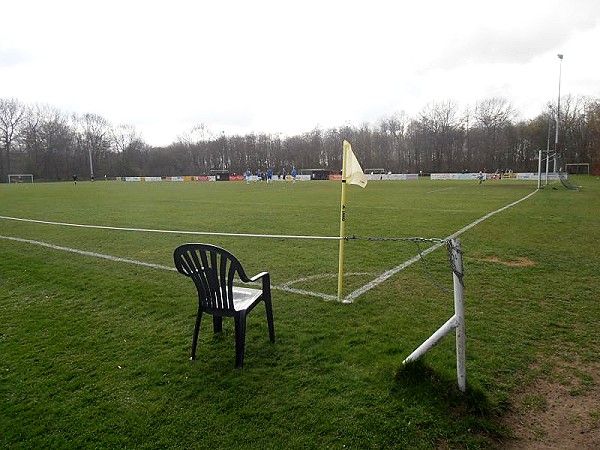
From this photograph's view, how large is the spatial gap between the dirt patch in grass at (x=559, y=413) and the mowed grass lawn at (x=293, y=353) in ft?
0.19

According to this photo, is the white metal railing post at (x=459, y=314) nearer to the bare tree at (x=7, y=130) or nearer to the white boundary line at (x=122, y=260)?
the white boundary line at (x=122, y=260)

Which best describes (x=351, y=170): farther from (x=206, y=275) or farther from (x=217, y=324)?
(x=217, y=324)

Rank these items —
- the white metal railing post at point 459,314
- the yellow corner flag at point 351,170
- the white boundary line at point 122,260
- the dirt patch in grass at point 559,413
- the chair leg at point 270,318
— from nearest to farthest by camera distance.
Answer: the dirt patch in grass at point 559,413, the white metal railing post at point 459,314, the chair leg at point 270,318, the yellow corner flag at point 351,170, the white boundary line at point 122,260

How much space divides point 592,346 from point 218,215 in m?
12.7

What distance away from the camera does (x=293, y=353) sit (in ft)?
12.1

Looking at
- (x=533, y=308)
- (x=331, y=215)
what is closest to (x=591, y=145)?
(x=331, y=215)

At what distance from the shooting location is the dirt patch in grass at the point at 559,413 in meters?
2.51

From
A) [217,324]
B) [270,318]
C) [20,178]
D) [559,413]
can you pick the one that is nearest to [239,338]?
[270,318]

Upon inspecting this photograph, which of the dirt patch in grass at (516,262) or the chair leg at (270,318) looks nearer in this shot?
the chair leg at (270,318)

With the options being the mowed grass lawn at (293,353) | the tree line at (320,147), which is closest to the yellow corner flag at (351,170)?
the mowed grass lawn at (293,353)

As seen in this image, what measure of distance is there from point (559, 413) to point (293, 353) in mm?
2163

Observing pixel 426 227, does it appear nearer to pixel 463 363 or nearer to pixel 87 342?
pixel 463 363

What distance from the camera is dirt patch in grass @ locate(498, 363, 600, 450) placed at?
2.51m

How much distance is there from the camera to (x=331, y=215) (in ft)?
46.4
